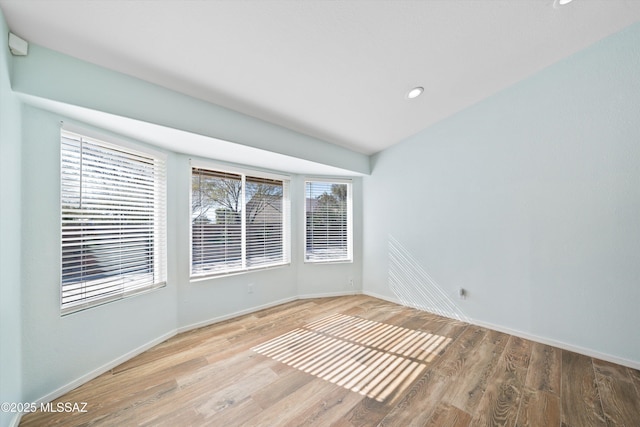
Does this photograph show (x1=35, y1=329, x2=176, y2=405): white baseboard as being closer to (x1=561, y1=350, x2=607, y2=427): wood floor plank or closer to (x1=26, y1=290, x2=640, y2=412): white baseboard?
(x1=26, y1=290, x2=640, y2=412): white baseboard

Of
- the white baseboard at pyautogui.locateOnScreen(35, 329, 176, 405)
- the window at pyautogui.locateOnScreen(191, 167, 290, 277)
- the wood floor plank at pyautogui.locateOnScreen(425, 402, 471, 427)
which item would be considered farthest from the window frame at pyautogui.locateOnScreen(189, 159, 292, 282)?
the wood floor plank at pyautogui.locateOnScreen(425, 402, 471, 427)

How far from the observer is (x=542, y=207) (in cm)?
272

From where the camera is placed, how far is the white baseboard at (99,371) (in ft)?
5.98

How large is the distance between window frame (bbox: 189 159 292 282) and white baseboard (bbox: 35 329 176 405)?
737mm

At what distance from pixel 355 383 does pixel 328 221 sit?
2746 millimetres

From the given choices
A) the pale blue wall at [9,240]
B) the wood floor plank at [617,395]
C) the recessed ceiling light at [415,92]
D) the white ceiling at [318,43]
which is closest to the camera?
the pale blue wall at [9,240]

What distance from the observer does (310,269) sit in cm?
429

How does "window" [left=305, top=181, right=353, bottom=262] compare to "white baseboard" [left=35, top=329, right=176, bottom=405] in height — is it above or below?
above

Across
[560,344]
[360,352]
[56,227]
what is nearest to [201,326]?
[56,227]

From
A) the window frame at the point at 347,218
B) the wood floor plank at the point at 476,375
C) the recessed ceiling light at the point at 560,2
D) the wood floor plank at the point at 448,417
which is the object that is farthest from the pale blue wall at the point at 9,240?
the recessed ceiling light at the point at 560,2

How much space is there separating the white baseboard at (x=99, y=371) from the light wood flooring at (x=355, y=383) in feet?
0.17

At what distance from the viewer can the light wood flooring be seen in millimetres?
1659

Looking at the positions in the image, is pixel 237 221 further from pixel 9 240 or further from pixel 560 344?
pixel 560 344

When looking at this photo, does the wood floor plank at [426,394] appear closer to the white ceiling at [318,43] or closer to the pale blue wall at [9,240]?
the pale blue wall at [9,240]
